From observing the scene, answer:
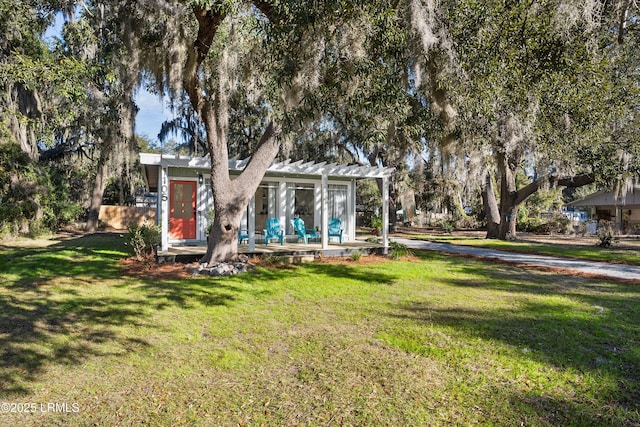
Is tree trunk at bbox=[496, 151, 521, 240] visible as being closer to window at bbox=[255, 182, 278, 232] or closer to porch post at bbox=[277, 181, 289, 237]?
porch post at bbox=[277, 181, 289, 237]

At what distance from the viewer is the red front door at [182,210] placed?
11.4 meters

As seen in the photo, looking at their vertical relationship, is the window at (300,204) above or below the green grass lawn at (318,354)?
above

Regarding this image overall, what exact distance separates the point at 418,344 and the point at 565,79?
4.81 metres

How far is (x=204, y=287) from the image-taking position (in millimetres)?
6805

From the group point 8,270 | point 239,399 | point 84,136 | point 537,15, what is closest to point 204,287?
point 239,399

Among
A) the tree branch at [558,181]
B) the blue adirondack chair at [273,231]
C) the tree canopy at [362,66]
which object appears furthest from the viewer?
the tree branch at [558,181]

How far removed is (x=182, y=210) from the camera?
1151 cm

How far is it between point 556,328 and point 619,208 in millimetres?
25544

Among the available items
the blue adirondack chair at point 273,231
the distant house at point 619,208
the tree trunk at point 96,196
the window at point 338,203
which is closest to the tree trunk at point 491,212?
the window at point 338,203

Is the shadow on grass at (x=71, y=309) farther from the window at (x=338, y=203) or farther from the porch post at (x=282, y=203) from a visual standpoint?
the window at (x=338, y=203)

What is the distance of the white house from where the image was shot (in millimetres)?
9973

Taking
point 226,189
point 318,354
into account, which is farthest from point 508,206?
point 318,354

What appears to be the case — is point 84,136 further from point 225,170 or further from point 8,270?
point 225,170

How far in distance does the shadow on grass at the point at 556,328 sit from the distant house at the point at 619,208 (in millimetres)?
20027
